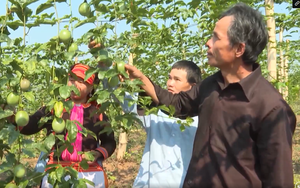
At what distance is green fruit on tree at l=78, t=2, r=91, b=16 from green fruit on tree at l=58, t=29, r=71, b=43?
0.37 feet

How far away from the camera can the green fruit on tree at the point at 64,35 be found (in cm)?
122

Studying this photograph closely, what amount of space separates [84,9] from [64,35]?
0.45 ft

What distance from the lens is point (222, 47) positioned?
1.43m

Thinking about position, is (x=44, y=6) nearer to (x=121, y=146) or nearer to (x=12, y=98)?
(x=12, y=98)

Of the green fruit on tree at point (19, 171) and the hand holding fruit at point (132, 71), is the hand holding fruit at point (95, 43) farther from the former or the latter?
the green fruit on tree at point (19, 171)

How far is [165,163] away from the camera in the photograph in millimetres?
1795

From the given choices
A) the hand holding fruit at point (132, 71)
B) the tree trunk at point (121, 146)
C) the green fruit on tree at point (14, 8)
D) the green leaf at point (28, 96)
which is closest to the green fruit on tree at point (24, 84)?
the green leaf at point (28, 96)

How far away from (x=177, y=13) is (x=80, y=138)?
3.17 feet

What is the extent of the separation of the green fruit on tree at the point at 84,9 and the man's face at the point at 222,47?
521mm

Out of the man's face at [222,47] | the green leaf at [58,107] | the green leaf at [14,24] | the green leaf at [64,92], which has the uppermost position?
the green leaf at [14,24]

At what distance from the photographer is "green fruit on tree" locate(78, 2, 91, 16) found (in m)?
1.29

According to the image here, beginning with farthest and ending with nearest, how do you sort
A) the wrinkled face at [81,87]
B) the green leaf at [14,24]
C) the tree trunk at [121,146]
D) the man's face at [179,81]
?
the tree trunk at [121,146] < the man's face at [179,81] < the wrinkled face at [81,87] < the green leaf at [14,24]

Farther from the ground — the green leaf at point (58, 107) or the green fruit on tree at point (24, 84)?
the green fruit on tree at point (24, 84)

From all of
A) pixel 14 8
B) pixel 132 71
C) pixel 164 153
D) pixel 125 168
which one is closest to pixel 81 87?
pixel 132 71
